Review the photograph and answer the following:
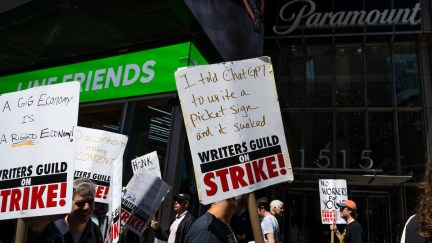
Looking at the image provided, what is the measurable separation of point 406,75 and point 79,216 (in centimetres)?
1339

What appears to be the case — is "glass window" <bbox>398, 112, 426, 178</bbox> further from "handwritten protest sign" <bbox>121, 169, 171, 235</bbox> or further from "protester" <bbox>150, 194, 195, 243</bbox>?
"handwritten protest sign" <bbox>121, 169, 171, 235</bbox>

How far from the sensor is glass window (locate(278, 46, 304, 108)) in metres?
14.6

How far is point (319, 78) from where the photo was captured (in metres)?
14.7

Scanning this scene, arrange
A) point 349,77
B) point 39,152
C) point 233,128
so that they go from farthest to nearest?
point 349,77
point 233,128
point 39,152

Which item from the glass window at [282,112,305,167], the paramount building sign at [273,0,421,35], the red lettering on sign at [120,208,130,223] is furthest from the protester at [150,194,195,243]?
the paramount building sign at [273,0,421,35]

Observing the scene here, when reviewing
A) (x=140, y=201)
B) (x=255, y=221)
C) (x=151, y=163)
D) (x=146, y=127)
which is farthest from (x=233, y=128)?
(x=146, y=127)

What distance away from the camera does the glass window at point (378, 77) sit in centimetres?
1400

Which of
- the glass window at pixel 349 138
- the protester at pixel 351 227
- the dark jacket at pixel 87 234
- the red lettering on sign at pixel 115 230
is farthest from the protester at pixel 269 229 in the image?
the glass window at pixel 349 138

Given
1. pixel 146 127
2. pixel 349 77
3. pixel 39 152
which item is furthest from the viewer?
pixel 349 77

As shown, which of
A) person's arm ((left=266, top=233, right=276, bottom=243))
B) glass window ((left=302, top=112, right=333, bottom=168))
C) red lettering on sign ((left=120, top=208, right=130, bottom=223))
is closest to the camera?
red lettering on sign ((left=120, top=208, right=130, bottom=223))

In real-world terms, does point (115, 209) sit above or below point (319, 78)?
below

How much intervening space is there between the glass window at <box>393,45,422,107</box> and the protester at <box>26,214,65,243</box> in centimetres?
1315

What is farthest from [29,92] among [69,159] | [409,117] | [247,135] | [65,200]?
[409,117]

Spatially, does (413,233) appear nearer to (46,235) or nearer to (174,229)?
(46,235)
